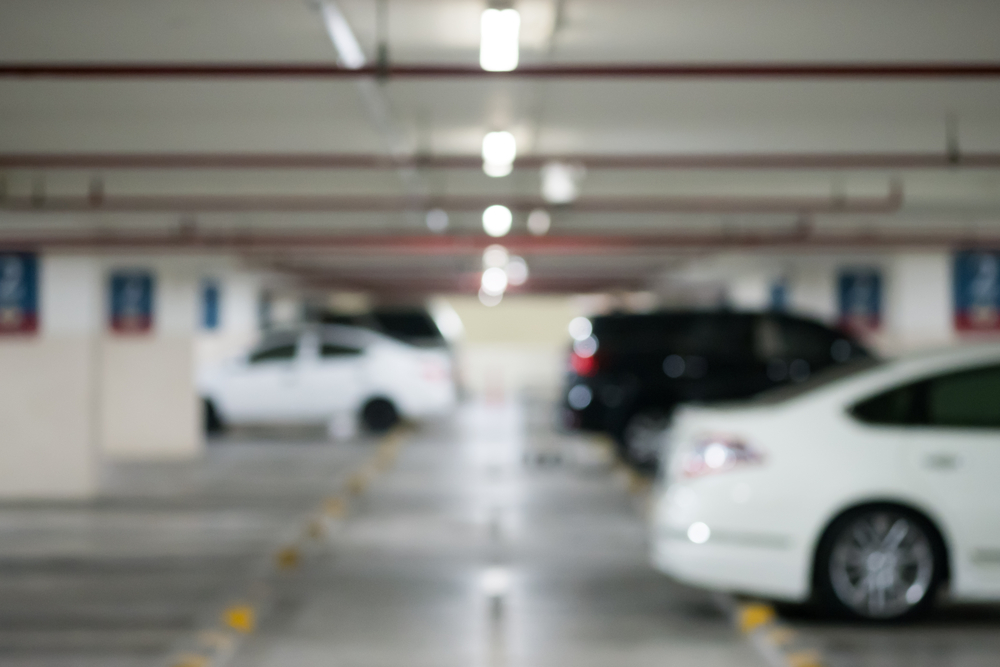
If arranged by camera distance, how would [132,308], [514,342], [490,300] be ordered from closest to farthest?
[132,308]
[490,300]
[514,342]

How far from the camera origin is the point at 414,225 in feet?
62.5

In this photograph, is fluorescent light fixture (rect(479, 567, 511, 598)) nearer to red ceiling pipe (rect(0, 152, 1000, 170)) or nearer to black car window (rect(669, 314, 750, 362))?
red ceiling pipe (rect(0, 152, 1000, 170))

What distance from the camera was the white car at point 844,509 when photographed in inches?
298

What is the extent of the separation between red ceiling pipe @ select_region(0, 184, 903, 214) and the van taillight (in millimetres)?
Answer: 1988

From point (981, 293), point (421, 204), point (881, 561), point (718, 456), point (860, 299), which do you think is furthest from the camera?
point (860, 299)

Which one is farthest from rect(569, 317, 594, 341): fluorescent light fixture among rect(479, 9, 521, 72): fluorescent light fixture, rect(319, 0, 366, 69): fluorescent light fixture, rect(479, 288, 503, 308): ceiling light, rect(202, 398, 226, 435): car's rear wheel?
rect(479, 288, 503, 308): ceiling light

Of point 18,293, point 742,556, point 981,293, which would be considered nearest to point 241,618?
point 742,556

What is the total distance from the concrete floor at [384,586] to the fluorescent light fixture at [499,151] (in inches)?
Answer: 121

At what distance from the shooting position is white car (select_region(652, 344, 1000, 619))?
24.8ft

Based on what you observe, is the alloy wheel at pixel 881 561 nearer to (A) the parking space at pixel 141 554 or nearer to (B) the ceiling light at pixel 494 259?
(A) the parking space at pixel 141 554

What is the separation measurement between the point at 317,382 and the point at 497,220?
6.13m

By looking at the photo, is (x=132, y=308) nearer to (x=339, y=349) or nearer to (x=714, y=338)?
(x=339, y=349)

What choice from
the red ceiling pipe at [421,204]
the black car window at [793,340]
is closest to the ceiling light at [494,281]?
the black car window at [793,340]

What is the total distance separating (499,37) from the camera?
7414mm
